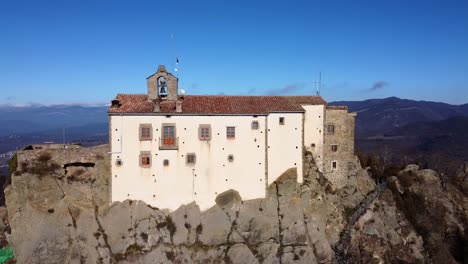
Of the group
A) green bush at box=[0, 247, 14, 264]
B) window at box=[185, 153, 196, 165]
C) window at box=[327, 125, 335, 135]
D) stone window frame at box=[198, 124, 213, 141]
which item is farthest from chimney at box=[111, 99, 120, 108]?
window at box=[327, 125, 335, 135]

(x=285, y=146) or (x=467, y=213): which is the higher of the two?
(x=285, y=146)

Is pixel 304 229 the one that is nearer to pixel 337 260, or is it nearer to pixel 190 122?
pixel 337 260

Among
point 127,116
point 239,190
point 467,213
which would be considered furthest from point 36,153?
point 467,213

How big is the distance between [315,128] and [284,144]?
472 cm

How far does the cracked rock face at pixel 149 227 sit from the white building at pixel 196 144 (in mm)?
1369

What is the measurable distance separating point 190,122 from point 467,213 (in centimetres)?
3759

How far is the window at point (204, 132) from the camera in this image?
44.6 meters

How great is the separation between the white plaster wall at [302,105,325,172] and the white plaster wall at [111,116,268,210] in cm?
592

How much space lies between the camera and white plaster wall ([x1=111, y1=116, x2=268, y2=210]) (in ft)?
143

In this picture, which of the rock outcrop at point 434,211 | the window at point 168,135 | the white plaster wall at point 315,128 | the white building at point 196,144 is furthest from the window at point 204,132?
the rock outcrop at point 434,211

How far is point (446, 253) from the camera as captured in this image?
48688 millimetres

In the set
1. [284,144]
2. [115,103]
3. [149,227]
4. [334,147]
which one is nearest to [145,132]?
[115,103]

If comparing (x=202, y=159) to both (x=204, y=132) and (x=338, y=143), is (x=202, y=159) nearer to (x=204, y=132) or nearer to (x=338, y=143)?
(x=204, y=132)

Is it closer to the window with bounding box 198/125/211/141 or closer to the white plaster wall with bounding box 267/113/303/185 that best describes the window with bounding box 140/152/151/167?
the window with bounding box 198/125/211/141
